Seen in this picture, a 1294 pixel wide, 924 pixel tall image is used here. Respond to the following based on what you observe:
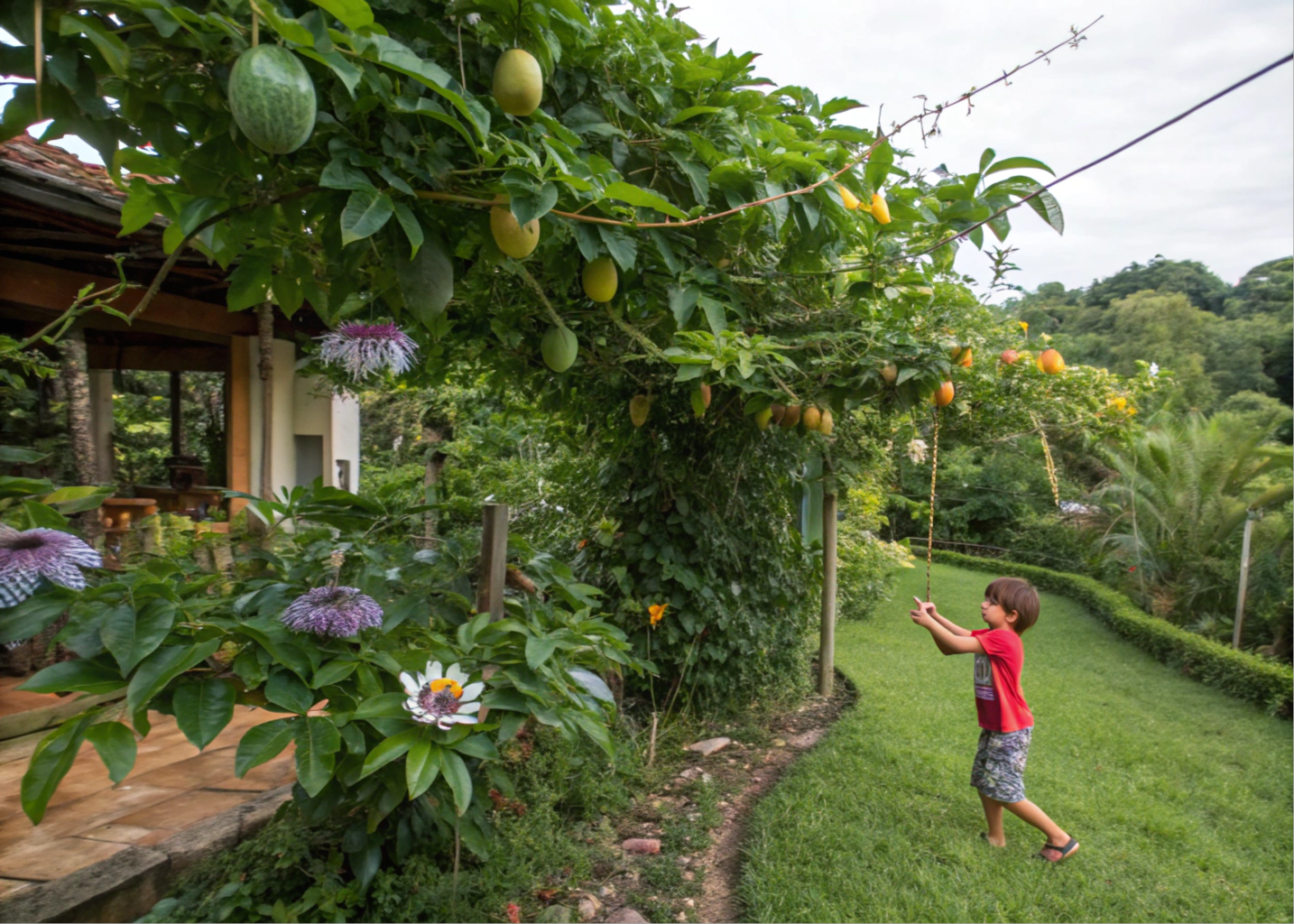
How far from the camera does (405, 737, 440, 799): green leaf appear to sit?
4.38ft

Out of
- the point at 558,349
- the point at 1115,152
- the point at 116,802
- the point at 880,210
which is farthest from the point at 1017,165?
the point at 116,802

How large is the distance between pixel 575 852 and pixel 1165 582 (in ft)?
32.1

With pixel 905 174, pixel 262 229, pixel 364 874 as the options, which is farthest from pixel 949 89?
pixel 364 874

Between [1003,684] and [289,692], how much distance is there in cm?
263

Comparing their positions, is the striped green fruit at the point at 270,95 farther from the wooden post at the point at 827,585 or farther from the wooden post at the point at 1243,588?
the wooden post at the point at 1243,588

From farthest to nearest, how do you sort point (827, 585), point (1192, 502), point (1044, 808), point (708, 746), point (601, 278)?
1. point (1192, 502)
2. point (827, 585)
3. point (708, 746)
4. point (1044, 808)
5. point (601, 278)

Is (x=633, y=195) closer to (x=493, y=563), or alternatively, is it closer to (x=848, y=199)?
(x=848, y=199)

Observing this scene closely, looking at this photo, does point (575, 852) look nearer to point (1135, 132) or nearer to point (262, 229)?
point (262, 229)

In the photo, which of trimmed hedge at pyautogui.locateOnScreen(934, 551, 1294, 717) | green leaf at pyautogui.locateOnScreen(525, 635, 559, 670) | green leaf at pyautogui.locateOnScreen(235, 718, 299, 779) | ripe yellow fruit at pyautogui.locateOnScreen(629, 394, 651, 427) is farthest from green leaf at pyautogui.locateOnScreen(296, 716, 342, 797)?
trimmed hedge at pyautogui.locateOnScreen(934, 551, 1294, 717)

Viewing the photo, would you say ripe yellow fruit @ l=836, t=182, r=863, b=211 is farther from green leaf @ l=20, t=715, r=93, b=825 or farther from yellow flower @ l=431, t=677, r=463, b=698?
green leaf @ l=20, t=715, r=93, b=825

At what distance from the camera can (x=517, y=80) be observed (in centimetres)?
125

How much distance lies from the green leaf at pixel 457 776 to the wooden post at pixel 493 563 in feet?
1.35

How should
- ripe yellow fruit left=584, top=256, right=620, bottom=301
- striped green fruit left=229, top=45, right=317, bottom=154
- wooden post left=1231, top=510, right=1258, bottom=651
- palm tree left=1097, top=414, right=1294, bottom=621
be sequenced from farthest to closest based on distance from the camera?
palm tree left=1097, top=414, right=1294, bottom=621
wooden post left=1231, top=510, right=1258, bottom=651
ripe yellow fruit left=584, top=256, right=620, bottom=301
striped green fruit left=229, top=45, right=317, bottom=154

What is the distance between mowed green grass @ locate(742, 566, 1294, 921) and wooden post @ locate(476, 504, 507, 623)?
1310 millimetres
